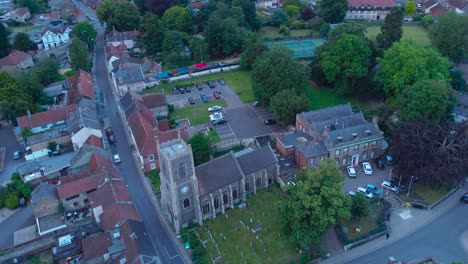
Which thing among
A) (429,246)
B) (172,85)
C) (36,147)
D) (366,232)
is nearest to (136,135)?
(36,147)

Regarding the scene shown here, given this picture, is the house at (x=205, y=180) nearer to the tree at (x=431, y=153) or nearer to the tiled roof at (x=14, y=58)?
the tree at (x=431, y=153)

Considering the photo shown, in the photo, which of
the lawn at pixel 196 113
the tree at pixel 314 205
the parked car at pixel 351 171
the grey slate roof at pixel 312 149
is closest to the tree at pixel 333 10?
the lawn at pixel 196 113

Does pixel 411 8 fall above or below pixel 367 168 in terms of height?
above

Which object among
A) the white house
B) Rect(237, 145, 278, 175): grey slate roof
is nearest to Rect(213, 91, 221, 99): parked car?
Rect(237, 145, 278, 175): grey slate roof

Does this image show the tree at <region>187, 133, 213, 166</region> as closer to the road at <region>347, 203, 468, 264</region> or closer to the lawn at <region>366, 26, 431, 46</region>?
the road at <region>347, 203, 468, 264</region>

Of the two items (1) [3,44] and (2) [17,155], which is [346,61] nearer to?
(2) [17,155]

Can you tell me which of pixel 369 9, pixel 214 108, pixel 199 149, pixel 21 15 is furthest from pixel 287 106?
pixel 21 15
